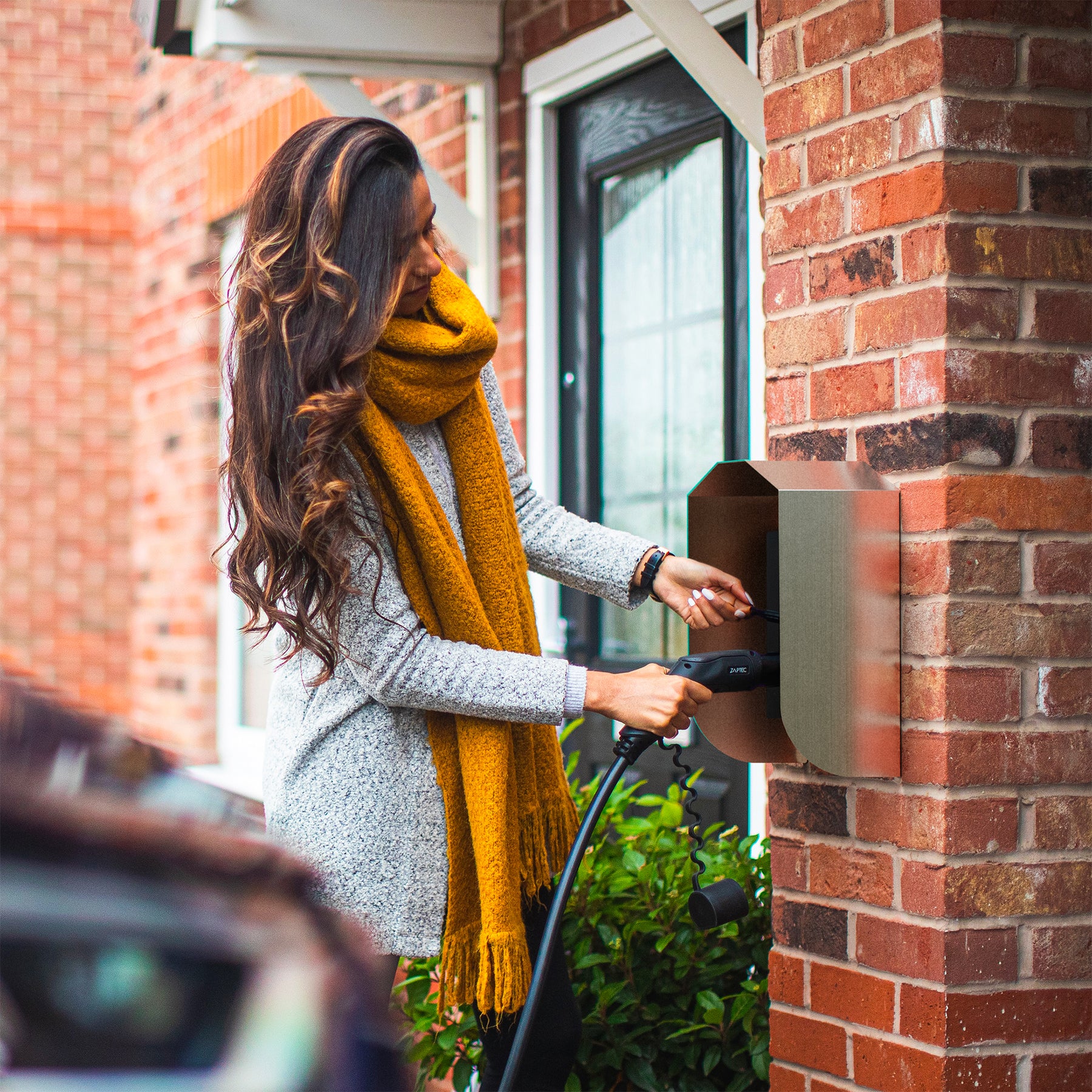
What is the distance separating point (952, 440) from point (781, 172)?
54cm

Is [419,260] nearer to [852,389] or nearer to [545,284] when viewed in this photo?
[852,389]

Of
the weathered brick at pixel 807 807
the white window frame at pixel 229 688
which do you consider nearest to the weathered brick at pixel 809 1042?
the weathered brick at pixel 807 807

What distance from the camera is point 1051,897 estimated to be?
6.03 ft

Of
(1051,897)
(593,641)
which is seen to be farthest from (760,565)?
(593,641)

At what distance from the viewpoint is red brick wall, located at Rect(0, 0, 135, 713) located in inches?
277

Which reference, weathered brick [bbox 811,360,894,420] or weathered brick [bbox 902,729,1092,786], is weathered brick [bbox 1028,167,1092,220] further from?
weathered brick [bbox 902,729,1092,786]

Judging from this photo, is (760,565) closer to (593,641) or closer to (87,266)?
(593,641)

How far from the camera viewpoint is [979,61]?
5.90 ft

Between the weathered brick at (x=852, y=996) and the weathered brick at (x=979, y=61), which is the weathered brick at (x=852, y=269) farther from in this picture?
the weathered brick at (x=852, y=996)

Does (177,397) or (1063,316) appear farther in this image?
(177,397)

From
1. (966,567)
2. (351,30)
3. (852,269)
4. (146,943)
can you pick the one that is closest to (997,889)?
(966,567)

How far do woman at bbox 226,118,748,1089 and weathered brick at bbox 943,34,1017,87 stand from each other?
721 mm

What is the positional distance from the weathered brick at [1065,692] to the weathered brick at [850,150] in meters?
0.75

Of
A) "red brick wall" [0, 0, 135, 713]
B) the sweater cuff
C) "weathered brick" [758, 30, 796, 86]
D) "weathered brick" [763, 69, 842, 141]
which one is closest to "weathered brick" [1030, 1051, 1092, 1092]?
the sweater cuff
